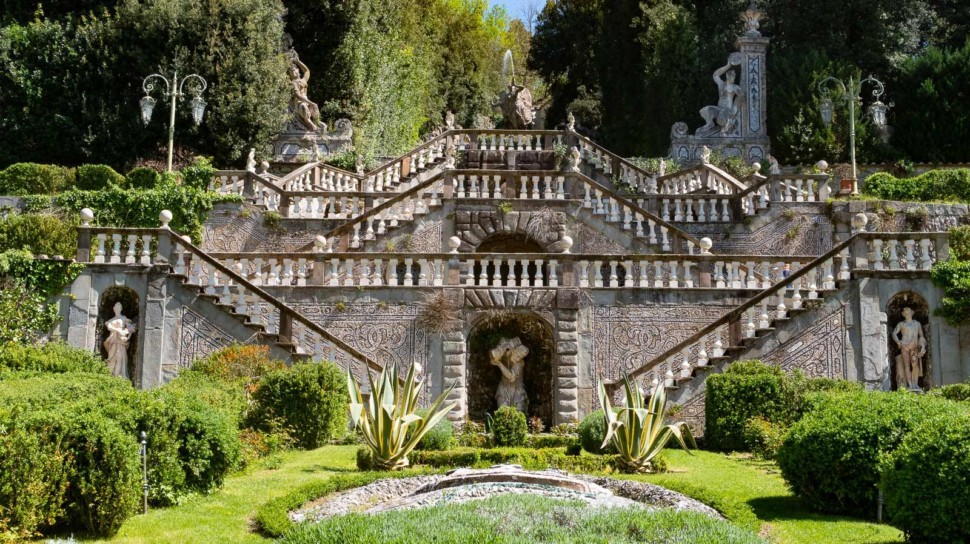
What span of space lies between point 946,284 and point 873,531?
30.5 feet

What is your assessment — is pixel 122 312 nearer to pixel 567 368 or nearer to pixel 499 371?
pixel 499 371

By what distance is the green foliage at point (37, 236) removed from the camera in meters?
23.4

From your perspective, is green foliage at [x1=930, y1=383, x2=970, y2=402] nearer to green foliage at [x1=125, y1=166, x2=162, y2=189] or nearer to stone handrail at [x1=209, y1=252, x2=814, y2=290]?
stone handrail at [x1=209, y1=252, x2=814, y2=290]

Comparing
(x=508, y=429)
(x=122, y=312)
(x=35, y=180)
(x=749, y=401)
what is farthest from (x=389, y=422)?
(x=35, y=180)

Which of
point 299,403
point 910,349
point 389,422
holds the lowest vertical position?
point 389,422

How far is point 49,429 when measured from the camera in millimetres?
10711

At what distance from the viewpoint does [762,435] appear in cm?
1691

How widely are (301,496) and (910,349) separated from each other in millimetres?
11907

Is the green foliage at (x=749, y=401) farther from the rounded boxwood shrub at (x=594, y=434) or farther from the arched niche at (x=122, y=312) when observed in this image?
the arched niche at (x=122, y=312)

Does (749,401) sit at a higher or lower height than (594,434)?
higher

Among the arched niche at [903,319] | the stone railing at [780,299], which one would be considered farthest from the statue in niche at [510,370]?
the arched niche at [903,319]

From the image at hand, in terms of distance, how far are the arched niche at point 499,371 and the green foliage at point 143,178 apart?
10648mm

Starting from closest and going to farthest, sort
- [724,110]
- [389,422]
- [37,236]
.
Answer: [389,422], [37,236], [724,110]

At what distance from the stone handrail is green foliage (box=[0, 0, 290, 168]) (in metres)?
12.7
